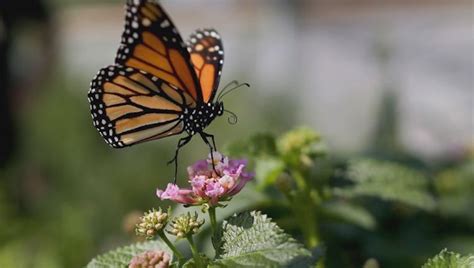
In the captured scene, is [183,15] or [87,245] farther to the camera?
[183,15]

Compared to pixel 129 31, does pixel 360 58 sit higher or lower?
lower

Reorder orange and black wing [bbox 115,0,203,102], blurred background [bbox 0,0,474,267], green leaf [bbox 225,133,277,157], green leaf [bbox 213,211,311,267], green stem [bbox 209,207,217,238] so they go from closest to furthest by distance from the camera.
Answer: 1. green leaf [bbox 213,211,311,267]
2. green stem [bbox 209,207,217,238]
3. orange and black wing [bbox 115,0,203,102]
4. green leaf [bbox 225,133,277,157]
5. blurred background [bbox 0,0,474,267]

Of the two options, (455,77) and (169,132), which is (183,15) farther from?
(169,132)

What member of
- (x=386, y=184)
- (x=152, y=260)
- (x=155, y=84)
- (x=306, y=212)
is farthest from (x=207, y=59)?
(x=152, y=260)

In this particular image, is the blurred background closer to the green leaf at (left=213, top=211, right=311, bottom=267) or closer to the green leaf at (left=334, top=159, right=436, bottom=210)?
the green leaf at (left=334, top=159, right=436, bottom=210)

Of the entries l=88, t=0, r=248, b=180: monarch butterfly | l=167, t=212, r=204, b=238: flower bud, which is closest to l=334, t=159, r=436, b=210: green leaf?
l=88, t=0, r=248, b=180: monarch butterfly

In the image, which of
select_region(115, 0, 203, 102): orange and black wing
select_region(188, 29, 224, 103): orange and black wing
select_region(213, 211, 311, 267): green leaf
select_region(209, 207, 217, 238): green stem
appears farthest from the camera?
select_region(188, 29, 224, 103): orange and black wing

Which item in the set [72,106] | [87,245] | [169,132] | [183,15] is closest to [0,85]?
[72,106]
